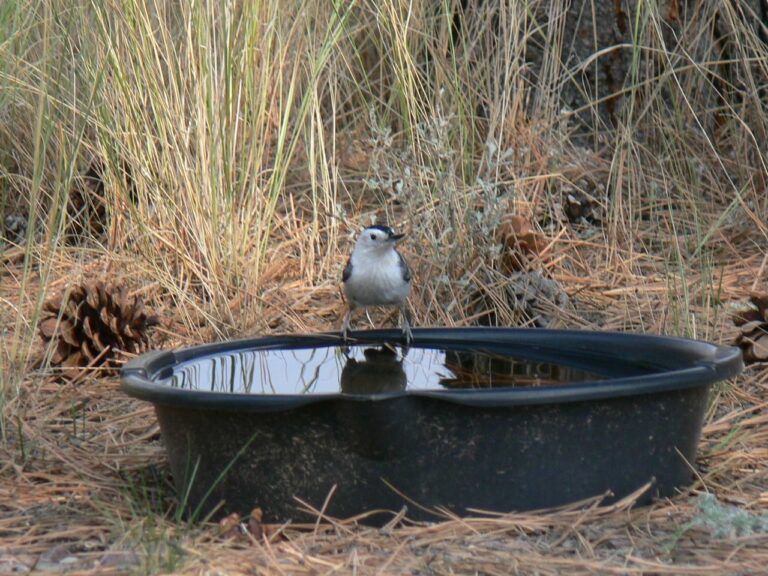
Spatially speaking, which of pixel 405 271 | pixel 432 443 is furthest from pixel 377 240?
pixel 432 443

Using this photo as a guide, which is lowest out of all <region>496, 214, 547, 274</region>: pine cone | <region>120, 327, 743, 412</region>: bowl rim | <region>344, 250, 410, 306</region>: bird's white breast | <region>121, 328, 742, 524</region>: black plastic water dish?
<region>121, 328, 742, 524</region>: black plastic water dish

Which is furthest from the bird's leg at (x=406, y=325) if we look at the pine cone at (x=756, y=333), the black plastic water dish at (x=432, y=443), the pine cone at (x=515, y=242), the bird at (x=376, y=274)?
the pine cone at (x=756, y=333)

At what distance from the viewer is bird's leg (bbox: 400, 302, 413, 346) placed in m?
2.69

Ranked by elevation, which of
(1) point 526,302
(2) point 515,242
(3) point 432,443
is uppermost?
(2) point 515,242

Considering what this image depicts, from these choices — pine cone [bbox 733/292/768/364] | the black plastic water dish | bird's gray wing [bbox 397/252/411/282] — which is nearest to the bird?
bird's gray wing [bbox 397/252/411/282]

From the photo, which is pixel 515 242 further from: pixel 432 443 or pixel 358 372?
pixel 432 443

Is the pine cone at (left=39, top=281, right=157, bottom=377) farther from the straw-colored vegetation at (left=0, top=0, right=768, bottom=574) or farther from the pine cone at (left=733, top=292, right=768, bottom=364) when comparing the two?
the pine cone at (left=733, top=292, right=768, bottom=364)

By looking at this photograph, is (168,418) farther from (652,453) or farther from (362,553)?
(652,453)

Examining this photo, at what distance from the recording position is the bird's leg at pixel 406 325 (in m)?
2.69

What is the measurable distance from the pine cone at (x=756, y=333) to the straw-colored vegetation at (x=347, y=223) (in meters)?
0.05

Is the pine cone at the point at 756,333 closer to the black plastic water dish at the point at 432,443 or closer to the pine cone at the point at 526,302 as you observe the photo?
the pine cone at the point at 526,302

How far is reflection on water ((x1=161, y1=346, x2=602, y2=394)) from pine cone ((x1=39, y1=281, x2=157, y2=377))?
67 cm

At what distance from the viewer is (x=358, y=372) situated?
2609 mm

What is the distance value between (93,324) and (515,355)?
127 centimetres
